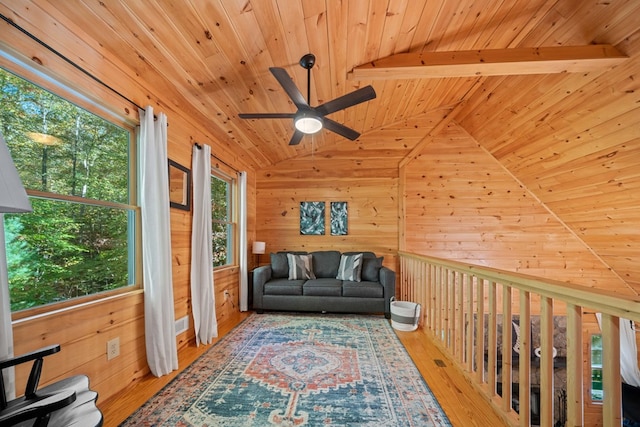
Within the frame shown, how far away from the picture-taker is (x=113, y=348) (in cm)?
197

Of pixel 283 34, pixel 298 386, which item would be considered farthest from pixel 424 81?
pixel 298 386

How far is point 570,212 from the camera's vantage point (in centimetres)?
455

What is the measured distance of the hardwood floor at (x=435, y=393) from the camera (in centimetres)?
177

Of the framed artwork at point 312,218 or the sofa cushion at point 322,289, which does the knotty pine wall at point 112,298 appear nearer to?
the sofa cushion at point 322,289

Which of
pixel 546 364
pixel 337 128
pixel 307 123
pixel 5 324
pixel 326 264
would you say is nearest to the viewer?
pixel 5 324

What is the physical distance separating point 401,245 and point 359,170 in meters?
1.47

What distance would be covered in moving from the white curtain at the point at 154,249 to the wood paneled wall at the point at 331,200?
2.89 m

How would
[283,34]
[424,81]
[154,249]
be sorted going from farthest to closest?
[424,81]
[154,249]
[283,34]

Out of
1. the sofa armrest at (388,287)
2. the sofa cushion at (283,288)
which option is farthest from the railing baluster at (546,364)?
the sofa cushion at (283,288)

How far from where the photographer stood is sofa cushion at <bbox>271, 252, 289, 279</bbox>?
176 inches

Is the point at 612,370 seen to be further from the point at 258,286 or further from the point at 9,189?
the point at 258,286

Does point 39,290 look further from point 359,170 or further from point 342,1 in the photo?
point 359,170

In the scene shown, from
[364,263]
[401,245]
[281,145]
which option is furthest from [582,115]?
[281,145]

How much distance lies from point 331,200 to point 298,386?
132 inches
